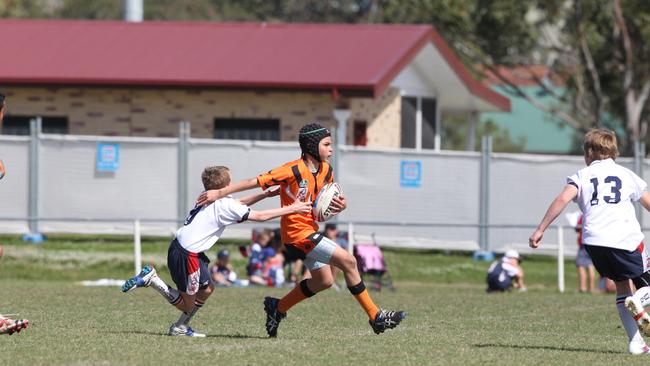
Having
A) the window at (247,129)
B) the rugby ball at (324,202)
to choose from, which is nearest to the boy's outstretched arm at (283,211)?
the rugby ball at (324,202)

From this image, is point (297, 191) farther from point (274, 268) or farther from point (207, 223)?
point (274, 268)

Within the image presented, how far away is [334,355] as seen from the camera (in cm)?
1002

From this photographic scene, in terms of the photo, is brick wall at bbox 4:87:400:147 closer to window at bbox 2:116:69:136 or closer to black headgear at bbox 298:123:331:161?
window at bbox 2:116:69:136

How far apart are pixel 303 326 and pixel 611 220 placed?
3948 millimetres

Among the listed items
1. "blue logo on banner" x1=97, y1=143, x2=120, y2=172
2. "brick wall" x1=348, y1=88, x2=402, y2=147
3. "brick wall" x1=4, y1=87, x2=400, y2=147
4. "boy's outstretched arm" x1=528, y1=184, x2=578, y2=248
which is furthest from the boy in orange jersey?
"brick wall" x1=348, y1=88, x2=402, y2=147

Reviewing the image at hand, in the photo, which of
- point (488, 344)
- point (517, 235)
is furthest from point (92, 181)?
point (488, 344)

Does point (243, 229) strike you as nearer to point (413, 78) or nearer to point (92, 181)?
point (92, 181)

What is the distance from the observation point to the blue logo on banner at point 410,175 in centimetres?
2559

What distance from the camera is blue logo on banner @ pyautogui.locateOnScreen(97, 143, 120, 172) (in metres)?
25.8

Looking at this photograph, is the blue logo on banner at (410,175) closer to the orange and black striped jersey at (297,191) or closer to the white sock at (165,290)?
the white sock at (165,290)

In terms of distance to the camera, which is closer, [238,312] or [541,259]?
[238,312]

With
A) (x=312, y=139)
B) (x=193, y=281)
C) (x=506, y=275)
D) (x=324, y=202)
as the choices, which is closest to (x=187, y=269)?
(x=193, y=281)

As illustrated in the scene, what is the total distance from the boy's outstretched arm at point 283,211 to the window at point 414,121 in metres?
20.8

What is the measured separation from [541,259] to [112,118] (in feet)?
32.8
